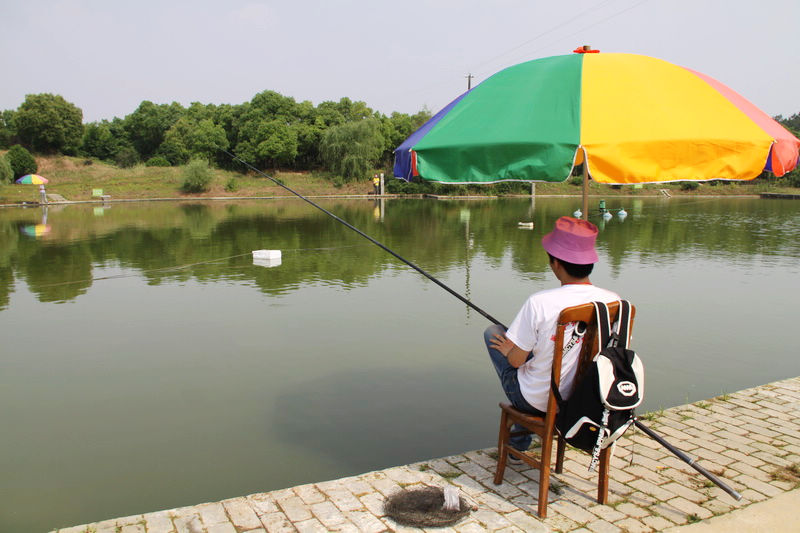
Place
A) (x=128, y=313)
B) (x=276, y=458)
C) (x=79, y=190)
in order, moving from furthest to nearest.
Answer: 1. (x=79, y=190)
2. (x=128, y=313)
3. (x=276, y=458)

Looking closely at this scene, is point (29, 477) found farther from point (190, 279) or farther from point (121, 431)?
point (190, 279)

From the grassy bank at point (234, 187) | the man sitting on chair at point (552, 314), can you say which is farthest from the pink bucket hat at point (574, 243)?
the grassy bank at point (234, 187)

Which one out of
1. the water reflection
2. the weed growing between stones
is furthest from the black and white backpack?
the water reflection

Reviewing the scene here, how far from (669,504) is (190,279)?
10.0 m

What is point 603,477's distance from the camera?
9.59ft

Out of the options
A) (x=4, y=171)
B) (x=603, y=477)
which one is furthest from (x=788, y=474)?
(x=4, y=171)

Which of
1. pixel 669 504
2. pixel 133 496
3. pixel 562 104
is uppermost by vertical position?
pixel 562 104

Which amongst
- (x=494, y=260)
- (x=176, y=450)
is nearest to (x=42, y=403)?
(x=176, y=450)

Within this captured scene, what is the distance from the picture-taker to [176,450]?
4434mm

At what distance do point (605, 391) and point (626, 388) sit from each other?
0.10 meters

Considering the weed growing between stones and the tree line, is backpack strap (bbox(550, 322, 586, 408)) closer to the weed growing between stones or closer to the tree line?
the weed growing between stones

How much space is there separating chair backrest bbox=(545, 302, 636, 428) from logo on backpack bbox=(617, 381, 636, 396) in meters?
0.17

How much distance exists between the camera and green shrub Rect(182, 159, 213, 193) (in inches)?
1762

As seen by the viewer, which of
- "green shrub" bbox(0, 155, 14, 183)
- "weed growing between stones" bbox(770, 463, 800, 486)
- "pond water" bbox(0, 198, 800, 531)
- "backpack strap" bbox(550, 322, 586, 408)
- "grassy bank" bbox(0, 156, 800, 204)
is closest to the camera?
"backpack strap" bbox(550, 322, 586, 408)
